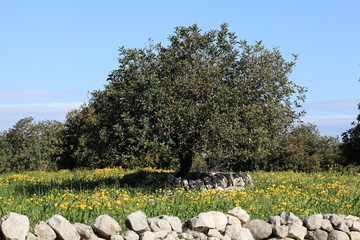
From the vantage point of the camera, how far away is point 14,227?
8188 mm

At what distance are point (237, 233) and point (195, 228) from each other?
961 millimetres

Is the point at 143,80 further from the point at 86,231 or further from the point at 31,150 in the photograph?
the point at 31,150

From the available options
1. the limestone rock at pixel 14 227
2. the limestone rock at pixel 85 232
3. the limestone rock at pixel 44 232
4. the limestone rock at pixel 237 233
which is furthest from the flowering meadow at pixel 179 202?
the limestone rock at pixel 237 233

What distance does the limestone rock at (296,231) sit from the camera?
10391 mm

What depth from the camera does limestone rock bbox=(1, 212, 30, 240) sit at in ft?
26.7

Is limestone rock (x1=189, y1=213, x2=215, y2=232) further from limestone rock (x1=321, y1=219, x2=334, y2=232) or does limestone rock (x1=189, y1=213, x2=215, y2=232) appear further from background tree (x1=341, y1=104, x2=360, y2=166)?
background tree (x1=341, y1=104, x2=360, y2=166)

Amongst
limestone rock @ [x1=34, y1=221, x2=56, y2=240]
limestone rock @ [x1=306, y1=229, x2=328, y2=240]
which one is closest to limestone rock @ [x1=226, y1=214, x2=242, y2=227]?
limestone rock @ [x1=306, y1=229, x2=328, y2=240]

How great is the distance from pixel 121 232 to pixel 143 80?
789 cm

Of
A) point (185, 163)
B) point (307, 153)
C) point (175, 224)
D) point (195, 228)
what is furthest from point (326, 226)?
point (307, 153)

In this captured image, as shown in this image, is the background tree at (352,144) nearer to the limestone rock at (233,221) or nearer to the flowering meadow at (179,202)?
the flowering meadow at (179,202)

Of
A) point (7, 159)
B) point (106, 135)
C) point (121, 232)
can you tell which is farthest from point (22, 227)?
point (7, 159)

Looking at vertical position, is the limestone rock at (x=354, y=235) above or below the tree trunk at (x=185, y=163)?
below

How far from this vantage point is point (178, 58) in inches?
709

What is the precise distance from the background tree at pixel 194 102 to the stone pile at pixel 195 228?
5.97 metres
